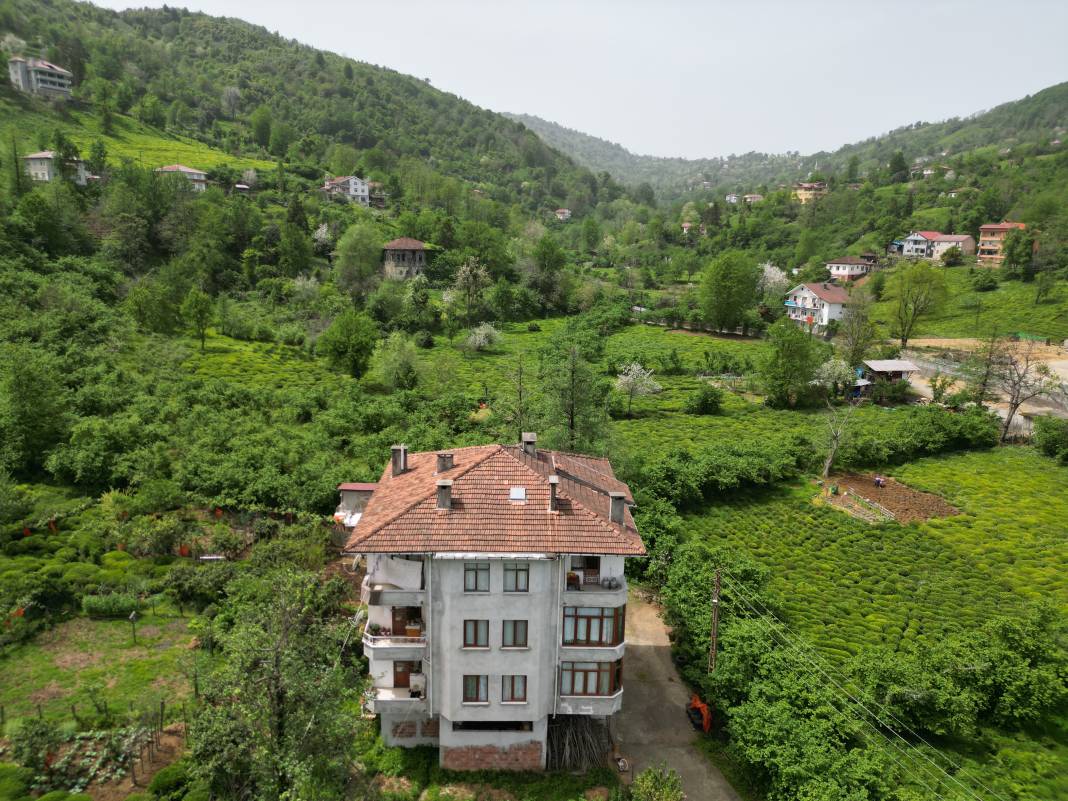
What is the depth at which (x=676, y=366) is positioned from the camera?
83625mm

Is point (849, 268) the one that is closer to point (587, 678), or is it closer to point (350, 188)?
point (350, 188)

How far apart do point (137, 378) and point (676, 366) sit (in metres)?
60.6

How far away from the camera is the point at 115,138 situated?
129000mm

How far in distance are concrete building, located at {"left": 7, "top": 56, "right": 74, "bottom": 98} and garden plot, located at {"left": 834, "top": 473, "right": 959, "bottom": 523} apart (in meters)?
161

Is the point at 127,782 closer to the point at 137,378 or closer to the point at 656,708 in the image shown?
the point at 656,708

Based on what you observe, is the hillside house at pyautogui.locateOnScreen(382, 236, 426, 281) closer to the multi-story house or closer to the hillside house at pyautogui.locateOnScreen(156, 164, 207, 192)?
the hillside house at pyautogui.locateOnScreen(156, 164, 207, 192)

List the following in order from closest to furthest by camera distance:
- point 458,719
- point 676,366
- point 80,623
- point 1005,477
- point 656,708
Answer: point 458,719, point 656,708, point 80,623, point 1005,477, point 676,366

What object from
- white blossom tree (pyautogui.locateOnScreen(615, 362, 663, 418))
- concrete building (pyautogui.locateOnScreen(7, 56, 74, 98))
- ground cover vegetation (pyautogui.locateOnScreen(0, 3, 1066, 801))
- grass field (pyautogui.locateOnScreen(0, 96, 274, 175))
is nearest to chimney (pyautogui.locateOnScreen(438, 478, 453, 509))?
ground cover vegetation (pyautogui.locateOnScreen(0, 3, 1066, 801))

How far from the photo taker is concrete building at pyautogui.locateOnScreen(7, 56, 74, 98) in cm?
12538

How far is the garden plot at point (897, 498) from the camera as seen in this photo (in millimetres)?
47844

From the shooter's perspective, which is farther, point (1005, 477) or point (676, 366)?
point (676, 366)

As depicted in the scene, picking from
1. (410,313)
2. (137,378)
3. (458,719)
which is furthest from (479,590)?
(410,313)

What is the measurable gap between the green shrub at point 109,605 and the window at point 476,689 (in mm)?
18293

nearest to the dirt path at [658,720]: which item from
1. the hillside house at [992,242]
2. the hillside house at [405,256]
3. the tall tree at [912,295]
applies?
the tall tree at [912,295]
